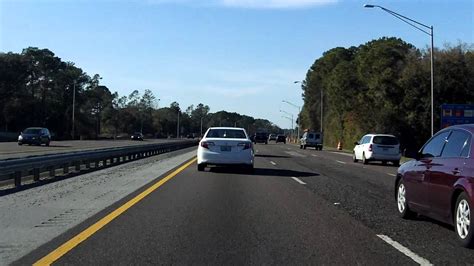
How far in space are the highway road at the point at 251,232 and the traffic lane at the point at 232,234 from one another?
0.04 ft

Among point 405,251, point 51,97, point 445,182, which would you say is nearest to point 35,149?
point 445,182

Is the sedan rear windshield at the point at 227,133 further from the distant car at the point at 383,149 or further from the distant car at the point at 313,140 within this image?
the distant car at the point at 313,140

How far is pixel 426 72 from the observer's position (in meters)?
55.6

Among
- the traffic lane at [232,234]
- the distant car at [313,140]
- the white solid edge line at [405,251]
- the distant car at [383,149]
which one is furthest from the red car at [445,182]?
the distant car at [313,140]

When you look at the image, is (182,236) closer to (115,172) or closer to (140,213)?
(140,213)

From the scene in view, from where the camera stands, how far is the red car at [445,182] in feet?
26.5

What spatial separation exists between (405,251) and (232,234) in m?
2.56

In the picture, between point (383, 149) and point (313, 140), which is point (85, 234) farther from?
point (313, 140)

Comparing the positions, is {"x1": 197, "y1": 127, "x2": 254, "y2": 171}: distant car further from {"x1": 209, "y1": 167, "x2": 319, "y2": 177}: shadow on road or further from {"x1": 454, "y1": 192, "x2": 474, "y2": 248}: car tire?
{"x1": 454, "y1": 192, "x2": 474, "y2": 248}: car tire

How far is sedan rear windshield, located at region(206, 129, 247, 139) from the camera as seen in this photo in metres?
21.9

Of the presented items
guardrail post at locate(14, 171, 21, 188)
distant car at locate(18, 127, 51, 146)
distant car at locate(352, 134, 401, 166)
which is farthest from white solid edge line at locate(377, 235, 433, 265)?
distant car at locate(18, 127, 51, 146)

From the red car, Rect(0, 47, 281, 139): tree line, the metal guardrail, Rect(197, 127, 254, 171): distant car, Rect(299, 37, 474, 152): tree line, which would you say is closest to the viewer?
the red car

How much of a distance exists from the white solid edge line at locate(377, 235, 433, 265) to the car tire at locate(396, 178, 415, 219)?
1.81m

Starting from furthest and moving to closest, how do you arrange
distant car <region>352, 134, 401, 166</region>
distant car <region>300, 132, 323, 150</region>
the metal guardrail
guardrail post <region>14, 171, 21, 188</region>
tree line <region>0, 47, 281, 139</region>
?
tree line <region>0, 47, 281, 139</region>, distant car <region>300, 132, 323, 150</region>, distant car <region>352, 134, 401, 166</region>, guardrail post <region>14, 171, 21, 188</region>, the metal guardrail
